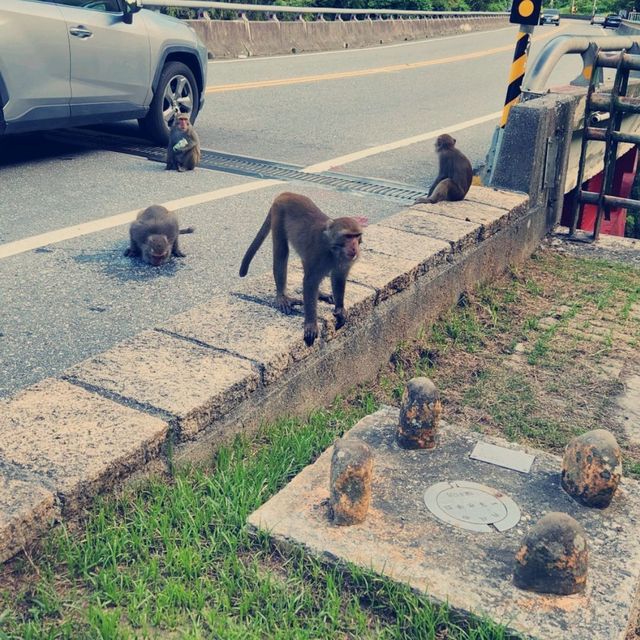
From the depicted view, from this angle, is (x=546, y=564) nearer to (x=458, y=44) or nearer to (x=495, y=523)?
(x=495, y=523)

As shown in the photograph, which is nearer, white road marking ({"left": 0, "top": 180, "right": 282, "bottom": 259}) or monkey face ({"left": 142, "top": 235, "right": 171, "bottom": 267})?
monkey face ({"left": 142, "top": 235, "right": 171, "bottom": 267})

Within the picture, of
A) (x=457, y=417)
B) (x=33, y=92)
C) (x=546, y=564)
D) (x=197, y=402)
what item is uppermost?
(x=33, y=92)

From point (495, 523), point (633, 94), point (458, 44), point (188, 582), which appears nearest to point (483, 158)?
point (633, 94)

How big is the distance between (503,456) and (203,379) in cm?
129

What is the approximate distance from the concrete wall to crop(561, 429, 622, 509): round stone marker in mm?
16585

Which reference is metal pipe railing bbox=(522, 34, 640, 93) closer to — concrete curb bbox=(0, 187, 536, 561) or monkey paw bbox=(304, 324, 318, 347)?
concrete curb bbox=(0, 187, 536, 561)

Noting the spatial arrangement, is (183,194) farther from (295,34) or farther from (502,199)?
(295,34)

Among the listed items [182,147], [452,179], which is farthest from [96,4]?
[452,179]

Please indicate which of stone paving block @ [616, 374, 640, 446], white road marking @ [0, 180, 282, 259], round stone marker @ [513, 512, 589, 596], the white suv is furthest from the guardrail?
round stone marker @ [513, 512, 589, 596]

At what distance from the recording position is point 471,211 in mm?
5938

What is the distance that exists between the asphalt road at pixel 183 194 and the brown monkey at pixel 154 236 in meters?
0.11

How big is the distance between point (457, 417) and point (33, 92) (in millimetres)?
5304

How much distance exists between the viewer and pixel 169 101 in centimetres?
977

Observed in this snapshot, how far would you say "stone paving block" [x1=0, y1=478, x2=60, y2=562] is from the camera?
2521 mm
